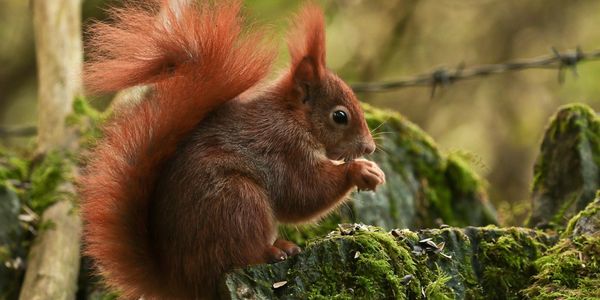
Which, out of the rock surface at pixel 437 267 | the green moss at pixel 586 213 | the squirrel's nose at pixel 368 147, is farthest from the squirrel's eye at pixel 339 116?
the green moss at pixel 586 213

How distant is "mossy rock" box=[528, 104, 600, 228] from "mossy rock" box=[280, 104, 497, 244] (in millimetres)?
654

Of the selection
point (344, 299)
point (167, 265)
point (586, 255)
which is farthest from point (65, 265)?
point (586, 255)

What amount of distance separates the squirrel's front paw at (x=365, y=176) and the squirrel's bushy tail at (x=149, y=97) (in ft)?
1.71

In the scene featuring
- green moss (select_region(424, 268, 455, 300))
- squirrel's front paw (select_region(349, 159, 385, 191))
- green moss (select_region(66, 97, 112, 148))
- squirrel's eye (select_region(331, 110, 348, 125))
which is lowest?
green moss (select_region(424, 268, 455, 300))

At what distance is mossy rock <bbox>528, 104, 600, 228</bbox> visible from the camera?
3824mm

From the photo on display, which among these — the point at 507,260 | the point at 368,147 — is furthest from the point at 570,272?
the point at 368,147

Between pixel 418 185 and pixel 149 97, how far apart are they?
2147 mm

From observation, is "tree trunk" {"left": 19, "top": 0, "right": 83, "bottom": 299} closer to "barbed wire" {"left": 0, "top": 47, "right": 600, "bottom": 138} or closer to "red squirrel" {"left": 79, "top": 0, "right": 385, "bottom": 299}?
"barbed wire" {"left": 0, "top": 47, "right": 600, "bottom": 138}

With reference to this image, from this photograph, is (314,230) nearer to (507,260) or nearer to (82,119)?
(507,260)

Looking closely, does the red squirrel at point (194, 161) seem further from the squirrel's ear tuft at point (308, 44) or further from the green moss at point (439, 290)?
the green moss at point (439, 290)

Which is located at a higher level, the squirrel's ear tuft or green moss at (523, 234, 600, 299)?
the squirrel's ear tuft

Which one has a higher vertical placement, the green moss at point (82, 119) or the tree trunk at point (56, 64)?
the tree trunk at point (56, 64)

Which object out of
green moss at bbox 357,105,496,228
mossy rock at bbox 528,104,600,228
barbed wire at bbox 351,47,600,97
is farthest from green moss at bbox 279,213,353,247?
barbed wire at bbox 351,47,600,97

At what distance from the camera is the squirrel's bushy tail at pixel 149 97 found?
2.86 meters
